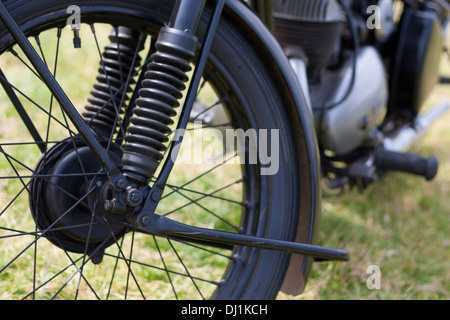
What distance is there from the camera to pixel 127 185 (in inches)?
51.3

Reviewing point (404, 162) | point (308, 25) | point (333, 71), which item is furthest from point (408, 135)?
point (308, 25)

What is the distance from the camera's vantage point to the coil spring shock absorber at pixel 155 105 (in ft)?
4.28

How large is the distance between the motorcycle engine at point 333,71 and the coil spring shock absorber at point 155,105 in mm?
775

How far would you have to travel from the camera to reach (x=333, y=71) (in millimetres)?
2363

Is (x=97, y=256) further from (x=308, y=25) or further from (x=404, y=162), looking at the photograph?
(x=404, y=162)

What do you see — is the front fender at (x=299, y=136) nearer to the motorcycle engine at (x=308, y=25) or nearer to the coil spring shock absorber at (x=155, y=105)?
the coil spring shock absorber at (x=155, y=105)

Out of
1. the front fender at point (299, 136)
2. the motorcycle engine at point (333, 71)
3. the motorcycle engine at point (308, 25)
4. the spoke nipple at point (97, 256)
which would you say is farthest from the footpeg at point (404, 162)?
the spoke nipple at point (97, 256)

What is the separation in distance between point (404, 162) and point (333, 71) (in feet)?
1.53

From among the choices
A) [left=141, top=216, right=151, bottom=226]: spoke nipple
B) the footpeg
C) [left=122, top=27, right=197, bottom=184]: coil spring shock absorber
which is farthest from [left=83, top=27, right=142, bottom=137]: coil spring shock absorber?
the footpeg

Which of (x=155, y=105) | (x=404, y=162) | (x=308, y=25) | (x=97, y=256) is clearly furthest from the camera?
(x=404, y=162)

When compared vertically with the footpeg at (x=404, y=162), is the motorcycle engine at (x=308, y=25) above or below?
above

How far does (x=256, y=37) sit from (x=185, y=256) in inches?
40.9

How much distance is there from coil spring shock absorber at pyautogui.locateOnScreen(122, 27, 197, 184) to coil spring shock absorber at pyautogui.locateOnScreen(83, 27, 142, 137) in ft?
0.71

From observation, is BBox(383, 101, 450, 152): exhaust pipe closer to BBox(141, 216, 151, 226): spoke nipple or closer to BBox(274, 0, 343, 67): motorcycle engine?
BBox(274, 0, 343, 67): motorcycle engine
